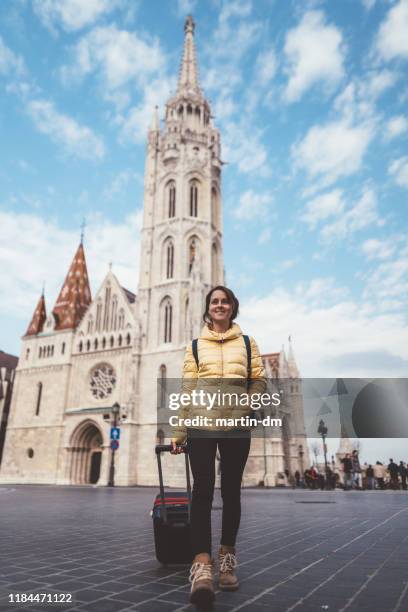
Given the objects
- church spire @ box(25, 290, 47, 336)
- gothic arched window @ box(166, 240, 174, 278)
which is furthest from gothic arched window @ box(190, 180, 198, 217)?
church spire @ box(25, 290, 47, 336)

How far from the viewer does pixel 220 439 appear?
3205 mm

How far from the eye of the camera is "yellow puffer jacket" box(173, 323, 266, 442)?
10.7 ft

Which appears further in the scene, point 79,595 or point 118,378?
point 118,378

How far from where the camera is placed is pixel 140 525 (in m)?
6.61

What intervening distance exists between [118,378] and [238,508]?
30455 mm

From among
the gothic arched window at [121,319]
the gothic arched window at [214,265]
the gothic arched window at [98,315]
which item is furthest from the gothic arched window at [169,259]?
the gothic arched window at [98,315]

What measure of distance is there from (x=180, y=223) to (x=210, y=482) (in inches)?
1325

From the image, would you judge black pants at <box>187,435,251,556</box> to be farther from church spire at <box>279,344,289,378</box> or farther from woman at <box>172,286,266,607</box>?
church spire at <box>279,344,289,378</box>

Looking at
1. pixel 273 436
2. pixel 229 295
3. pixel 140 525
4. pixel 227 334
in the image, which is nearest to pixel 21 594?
pixel 227 334

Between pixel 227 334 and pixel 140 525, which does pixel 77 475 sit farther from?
pixel 227 334

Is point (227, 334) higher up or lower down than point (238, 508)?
higher up

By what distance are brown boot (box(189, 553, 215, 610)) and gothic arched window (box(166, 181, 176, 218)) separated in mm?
35556

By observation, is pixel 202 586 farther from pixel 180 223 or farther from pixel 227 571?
pixel 180 223

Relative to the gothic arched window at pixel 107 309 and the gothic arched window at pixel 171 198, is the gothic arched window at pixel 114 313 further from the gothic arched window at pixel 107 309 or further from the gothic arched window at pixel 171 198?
the gothic arched window at pixel 171 198
